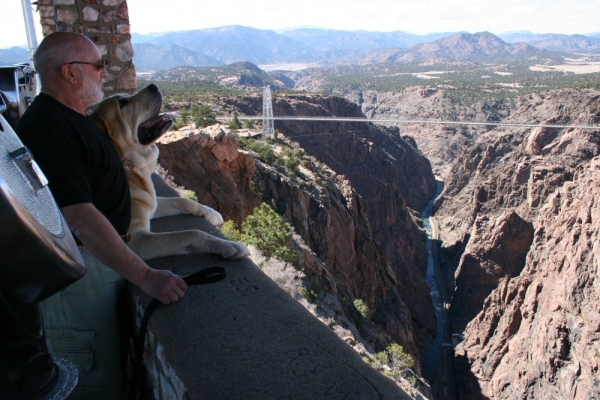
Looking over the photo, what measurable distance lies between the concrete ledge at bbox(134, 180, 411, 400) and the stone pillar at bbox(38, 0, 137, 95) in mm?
4190

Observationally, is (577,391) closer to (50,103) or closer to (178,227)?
(178,227)

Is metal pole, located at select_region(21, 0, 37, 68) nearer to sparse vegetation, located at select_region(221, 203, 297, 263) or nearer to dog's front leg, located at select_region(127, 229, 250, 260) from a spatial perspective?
dog's front leg, located at select_region(127, 229, 250, 260)

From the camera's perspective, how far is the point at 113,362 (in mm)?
2297

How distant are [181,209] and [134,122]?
87cm

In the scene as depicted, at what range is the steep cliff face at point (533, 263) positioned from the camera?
20500 millimetres

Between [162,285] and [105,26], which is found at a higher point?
[105,26]

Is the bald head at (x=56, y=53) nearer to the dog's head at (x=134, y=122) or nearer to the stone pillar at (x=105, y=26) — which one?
the dog's head at (x=134, y=122)

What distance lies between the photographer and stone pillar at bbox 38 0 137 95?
18.1ft

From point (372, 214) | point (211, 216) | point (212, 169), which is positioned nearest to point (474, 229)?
point (372, 214)

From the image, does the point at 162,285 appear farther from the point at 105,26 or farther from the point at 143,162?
the point at 105,26

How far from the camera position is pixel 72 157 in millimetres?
1959

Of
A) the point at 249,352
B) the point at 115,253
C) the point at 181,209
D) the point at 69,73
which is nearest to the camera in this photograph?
the point at 249,352

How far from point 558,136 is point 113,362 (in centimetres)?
4255

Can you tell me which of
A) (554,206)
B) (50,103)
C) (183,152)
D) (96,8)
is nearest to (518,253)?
(554,206)
